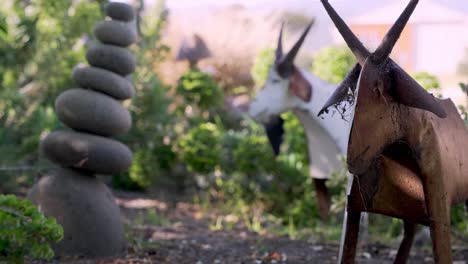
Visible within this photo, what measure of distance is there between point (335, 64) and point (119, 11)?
11.6 feet

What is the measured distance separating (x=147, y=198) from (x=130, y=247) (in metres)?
3.92

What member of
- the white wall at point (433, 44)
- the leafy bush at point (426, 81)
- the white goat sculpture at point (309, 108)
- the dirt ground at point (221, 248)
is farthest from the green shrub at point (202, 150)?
the white wall at point (433, 44)

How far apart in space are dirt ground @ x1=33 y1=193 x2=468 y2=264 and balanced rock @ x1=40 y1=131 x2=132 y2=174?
0.66m

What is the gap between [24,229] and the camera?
320 cm

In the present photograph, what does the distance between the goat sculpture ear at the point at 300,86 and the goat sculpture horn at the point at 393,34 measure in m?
3.02

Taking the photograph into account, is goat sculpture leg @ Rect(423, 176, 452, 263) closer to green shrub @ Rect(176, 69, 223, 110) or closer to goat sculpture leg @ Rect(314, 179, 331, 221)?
goat sculpture leg @ Rect(314, 179, 331, 221)

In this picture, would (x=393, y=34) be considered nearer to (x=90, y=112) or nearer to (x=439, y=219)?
(x=439, y=219)

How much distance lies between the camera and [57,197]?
4684 millimetres

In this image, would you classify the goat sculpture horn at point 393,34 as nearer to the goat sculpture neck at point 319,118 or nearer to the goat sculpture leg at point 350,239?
the goat sculpture leg at point 350,239

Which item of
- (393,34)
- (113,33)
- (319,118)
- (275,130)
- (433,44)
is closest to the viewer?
(393,34)

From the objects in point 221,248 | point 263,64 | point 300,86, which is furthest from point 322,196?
point 263,64

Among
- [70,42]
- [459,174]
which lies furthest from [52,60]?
[459,174]

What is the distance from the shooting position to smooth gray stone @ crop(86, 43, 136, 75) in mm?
5039

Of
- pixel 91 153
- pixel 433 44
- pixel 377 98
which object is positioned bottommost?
pixel 91 153
